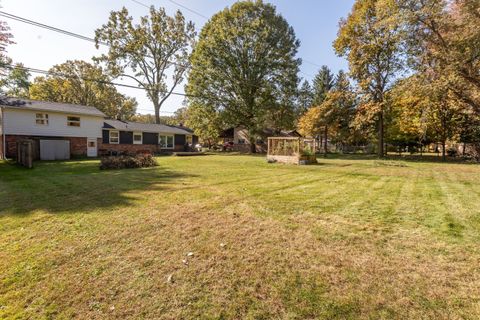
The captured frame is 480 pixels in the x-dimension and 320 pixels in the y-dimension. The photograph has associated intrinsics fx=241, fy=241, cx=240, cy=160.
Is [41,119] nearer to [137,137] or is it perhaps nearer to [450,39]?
[137,137]

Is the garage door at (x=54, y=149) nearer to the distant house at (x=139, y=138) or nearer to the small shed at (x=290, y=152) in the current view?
the distant house at (x=139, y=138)

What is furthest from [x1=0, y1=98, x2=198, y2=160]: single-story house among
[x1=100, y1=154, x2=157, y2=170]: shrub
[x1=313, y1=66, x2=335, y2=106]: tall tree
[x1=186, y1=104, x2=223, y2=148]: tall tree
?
[x1=313, y1=66, x2=335, y2=106]: tall tree

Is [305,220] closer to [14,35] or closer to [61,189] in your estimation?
[61,189]

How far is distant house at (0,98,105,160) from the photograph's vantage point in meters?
17.5

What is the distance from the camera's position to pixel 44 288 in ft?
8.61

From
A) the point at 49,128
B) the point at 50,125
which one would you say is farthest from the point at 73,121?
the point at 49,128

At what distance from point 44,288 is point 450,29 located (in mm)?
20919

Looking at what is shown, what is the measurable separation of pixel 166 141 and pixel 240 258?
26742mm

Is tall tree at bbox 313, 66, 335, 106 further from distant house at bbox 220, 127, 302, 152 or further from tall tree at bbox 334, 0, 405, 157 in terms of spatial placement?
tall tree at bbox 334, 0, 405, 157

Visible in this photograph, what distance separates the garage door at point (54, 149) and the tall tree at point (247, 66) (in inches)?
532

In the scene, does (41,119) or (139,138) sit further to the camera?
(139,138)

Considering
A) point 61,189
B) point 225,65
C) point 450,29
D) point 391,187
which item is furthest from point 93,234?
point 225,65

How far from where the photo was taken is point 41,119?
18.9 meters

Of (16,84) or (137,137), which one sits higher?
(16,84)
